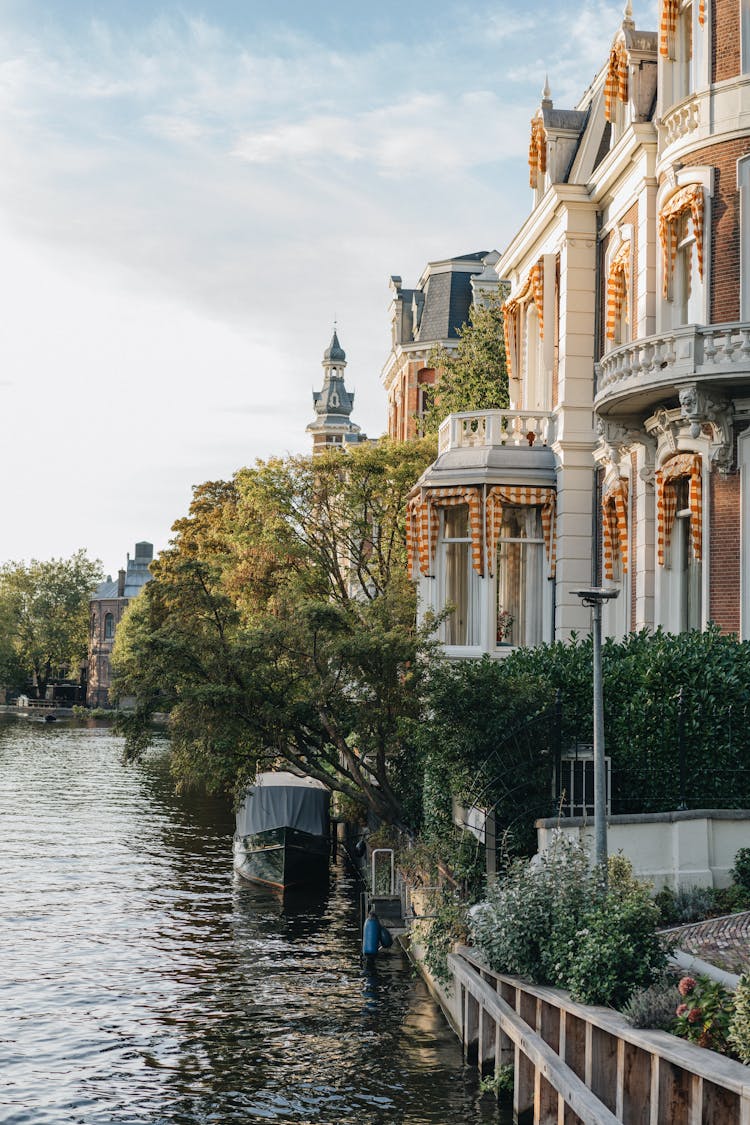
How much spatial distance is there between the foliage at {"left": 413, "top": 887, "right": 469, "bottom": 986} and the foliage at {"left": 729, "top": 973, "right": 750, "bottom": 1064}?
906 centimetres

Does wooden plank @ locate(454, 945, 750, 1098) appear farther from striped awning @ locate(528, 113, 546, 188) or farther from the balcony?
striped awning @ locate(528, 113, 546, 188)

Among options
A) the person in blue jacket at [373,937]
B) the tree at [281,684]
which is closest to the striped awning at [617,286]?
the tree at [281,684]

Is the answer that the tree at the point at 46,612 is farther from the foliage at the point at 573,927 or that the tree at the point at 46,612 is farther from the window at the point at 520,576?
the foliage at the point at 573,927

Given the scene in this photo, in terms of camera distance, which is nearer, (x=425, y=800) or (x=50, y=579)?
(x=425, y=800)

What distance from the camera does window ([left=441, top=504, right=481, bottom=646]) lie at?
3178cm

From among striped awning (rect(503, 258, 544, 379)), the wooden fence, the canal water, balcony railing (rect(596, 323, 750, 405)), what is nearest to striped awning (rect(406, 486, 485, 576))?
striped awning (rect(503, 258, 544, 379))

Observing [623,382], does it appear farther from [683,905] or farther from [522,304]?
[522,304]

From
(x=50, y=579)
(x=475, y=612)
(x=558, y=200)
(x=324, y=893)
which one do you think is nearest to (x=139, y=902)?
(x=324, y=893)

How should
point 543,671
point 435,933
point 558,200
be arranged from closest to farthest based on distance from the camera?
point 435,933, point 543,671, point 558,200

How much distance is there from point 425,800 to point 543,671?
5.24 metres

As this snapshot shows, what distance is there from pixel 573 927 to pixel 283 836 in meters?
21.8

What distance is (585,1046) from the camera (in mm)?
16422

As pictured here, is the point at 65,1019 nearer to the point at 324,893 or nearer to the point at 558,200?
the point at 324,893

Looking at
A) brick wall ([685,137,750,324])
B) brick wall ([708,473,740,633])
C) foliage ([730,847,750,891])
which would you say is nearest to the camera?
foliage ([730,847,750,891])
